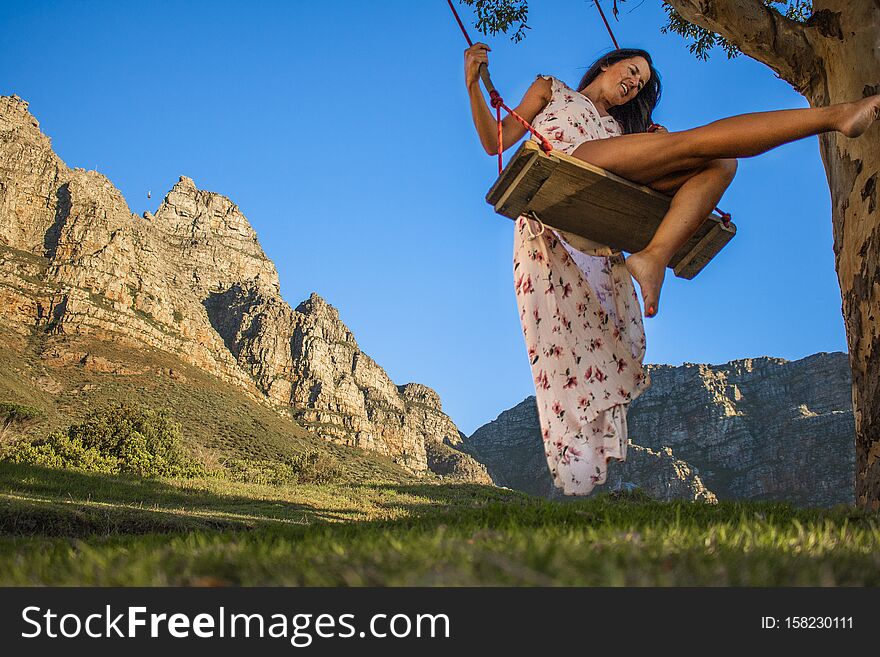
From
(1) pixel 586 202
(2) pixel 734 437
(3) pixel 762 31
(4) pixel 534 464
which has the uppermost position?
(2) pixel 734 437

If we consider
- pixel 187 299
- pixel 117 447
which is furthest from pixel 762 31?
pixel 187 299

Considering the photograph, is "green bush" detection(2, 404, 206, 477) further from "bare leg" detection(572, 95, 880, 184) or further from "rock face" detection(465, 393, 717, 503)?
"rock face" detection(465, 393, 717, 503)

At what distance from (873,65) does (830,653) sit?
452cm

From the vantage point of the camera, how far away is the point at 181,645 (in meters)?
1.25

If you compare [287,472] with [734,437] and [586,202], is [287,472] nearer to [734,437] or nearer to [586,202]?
[586,202]

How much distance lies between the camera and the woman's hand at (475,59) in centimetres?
410

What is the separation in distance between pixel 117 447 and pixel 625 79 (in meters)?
26.9

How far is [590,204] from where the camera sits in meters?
3.68

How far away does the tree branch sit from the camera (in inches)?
186

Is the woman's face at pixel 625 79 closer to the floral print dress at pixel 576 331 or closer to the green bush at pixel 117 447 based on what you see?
the floral print dress at pixel 576 331

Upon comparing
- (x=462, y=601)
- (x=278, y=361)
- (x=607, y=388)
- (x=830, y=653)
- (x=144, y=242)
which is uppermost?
(x=144, y=242)

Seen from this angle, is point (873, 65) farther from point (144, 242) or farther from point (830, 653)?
point (144, 242)

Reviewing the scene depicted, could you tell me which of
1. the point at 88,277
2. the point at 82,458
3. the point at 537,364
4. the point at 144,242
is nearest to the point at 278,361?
the point at 144,242

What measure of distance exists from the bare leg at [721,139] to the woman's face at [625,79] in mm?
1233
